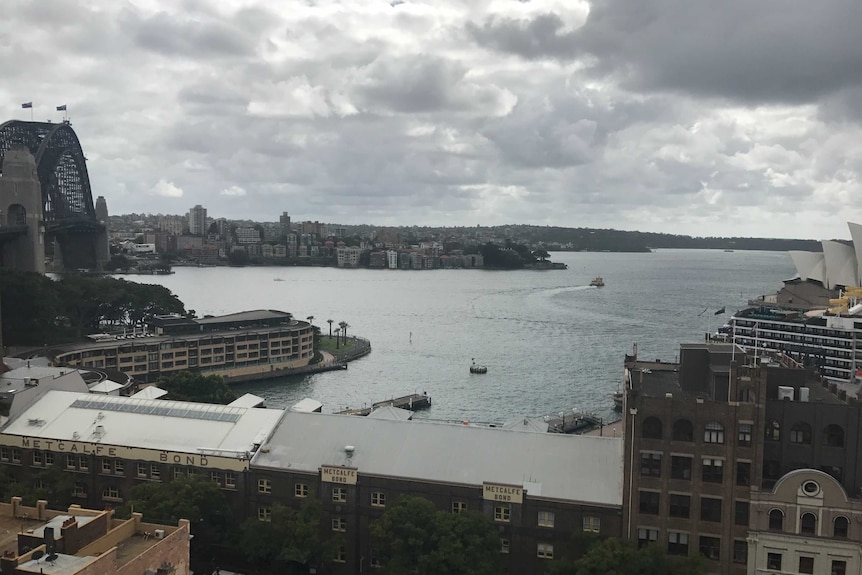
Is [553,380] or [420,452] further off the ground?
[420,452]

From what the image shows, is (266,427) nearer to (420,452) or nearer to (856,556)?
(420,452)

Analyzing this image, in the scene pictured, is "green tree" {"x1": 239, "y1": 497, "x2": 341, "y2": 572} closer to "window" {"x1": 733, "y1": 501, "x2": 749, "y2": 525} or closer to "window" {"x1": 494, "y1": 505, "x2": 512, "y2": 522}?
"window" {"x1": 494, "y1": 505, "x2": 512, "y2": 522}

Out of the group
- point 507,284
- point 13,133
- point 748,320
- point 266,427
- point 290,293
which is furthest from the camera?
point 507,284

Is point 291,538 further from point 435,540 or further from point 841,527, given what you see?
point 841,527

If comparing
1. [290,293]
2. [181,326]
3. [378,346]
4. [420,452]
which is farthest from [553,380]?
[290,293]

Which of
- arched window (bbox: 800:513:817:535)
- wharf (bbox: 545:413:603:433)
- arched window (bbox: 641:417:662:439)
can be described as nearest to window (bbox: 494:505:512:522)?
arched window (bbox: 641:417:662:439)

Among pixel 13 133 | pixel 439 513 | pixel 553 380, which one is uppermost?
pixel 13 133
